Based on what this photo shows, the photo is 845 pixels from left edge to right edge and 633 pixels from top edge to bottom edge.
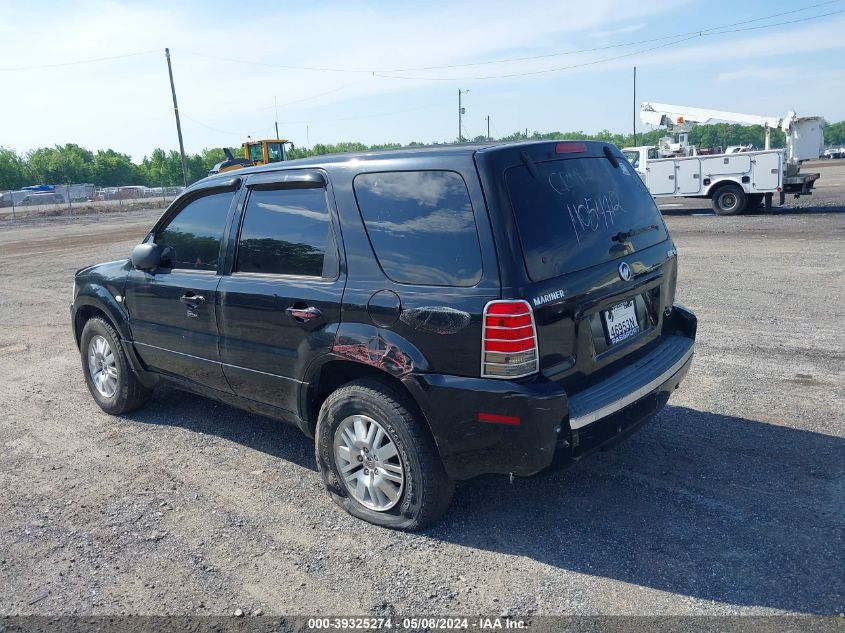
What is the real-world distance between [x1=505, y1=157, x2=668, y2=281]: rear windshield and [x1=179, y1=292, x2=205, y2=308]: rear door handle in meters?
2.29

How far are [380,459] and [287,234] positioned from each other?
1.43 m

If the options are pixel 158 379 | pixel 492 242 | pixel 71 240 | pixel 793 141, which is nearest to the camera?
pixel 492 242

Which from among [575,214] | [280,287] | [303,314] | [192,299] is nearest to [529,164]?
→ [575,214]

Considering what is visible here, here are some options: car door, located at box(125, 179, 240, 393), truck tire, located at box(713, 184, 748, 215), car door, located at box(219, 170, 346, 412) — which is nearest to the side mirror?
car door, located at box(125, 179, 240, 393)

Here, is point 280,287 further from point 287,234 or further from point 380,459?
point 380,459

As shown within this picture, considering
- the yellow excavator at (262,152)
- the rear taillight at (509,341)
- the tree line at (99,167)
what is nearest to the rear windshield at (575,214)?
the rear taillight at (509,341)

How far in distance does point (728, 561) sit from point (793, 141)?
22077 millimetres

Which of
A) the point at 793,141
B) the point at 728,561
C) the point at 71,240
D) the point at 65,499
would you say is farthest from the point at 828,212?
the point at 71,240

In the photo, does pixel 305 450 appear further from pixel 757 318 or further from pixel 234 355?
pixel 757 318

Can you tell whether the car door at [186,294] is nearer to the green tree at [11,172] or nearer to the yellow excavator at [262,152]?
the yellow excavator at [262,152]

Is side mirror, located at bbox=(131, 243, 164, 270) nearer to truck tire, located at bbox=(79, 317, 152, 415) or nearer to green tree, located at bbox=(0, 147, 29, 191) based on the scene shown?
truck tire, located at bbox=(79, 317, 152, 415)

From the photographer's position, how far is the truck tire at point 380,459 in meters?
3.49

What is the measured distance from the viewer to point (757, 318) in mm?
7613

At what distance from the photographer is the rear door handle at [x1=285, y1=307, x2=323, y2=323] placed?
12.4ft
